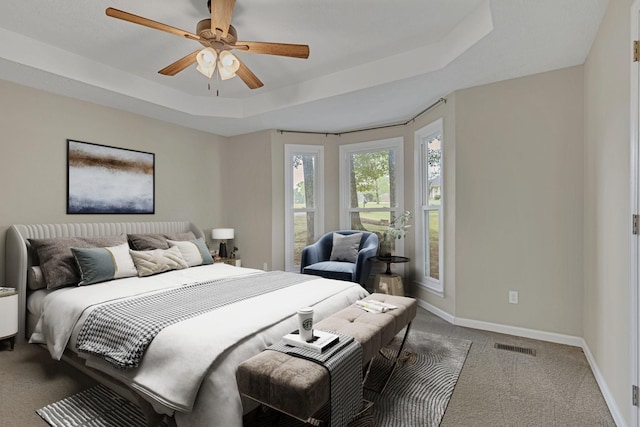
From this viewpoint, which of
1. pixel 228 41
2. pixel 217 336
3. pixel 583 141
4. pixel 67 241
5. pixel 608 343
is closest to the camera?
pixel 217 336

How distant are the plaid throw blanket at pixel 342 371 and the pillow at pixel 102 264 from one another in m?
2.09

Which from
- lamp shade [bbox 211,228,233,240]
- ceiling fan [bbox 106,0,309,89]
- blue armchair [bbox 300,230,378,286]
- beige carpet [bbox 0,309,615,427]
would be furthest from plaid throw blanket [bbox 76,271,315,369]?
lamp shade [bbox 211,228,233,240]

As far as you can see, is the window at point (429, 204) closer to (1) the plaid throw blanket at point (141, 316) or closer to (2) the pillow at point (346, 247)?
(2) the pillow at point (346, 247)

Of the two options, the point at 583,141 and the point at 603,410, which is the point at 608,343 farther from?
the point at 583,141

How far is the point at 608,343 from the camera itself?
82.5 inches

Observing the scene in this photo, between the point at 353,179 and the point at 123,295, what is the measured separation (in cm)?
361

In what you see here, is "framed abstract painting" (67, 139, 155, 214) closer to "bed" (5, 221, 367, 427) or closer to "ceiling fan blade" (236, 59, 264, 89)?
"bed" (5, 221, 367, 427)

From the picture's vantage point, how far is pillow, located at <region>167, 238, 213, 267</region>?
3.61 m

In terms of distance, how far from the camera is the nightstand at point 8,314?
2639 millimetres

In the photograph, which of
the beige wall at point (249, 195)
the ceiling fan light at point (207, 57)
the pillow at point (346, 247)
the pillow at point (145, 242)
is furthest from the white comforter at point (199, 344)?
the beige wall at point (249, 195)

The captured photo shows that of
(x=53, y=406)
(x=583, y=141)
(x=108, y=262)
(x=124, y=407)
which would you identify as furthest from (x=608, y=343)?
(x=108, y=262)

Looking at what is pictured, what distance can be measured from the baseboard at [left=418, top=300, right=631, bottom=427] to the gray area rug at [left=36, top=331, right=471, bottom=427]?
2.74 feet

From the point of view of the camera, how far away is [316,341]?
1.67m

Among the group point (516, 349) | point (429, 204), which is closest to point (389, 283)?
point (429, 204)
